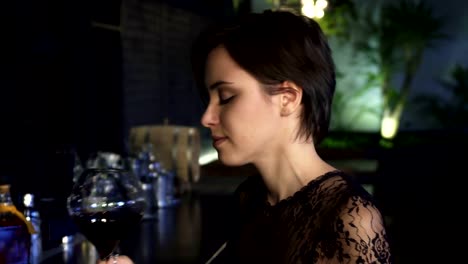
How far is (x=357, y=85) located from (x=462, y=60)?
160 cm

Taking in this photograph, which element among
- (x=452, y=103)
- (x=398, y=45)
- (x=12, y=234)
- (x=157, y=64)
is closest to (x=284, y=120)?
(x=12, y=234)

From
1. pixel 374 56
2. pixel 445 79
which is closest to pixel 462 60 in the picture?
pixel 445 79

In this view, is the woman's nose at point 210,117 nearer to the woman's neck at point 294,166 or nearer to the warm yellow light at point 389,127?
the woman's neck at point 294,166

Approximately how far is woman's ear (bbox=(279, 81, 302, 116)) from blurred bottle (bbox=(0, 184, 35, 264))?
0.65 meters

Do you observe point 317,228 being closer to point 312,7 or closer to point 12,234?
point 12,234

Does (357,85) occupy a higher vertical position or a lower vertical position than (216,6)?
lower

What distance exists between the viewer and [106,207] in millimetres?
1478

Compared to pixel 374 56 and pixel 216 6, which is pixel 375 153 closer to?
pixel 216 6

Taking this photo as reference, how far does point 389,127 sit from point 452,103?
1.05 m

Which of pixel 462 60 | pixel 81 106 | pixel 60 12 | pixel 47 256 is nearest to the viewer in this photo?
pixel 47 256

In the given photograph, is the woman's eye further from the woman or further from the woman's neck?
the woman's neck

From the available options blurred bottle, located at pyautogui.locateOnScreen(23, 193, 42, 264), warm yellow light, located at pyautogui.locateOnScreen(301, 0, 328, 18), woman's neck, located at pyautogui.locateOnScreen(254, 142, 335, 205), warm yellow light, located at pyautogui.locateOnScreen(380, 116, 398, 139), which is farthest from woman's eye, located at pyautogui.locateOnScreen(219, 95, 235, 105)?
warm yellow light, located at pyautogui.locateOnScreen(380, 116, 398, 139)

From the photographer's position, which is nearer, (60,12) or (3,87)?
(3,87)

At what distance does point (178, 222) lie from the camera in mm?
2305
